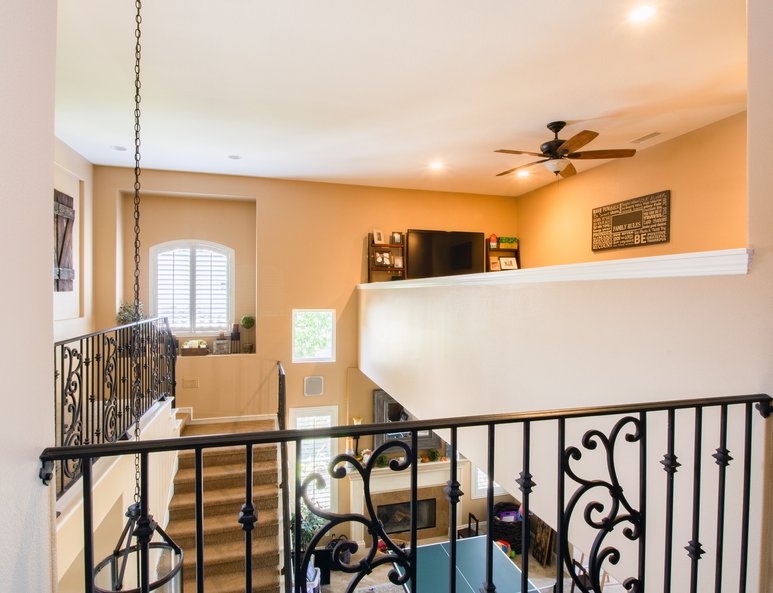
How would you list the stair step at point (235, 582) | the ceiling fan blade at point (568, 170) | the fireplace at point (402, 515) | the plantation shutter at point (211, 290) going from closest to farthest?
the ceiling fan blade at point (568, 170)
the stair step at point (235, 582)
the plantation shutter at point (211, 290)
the fireplace at point (402, 515)

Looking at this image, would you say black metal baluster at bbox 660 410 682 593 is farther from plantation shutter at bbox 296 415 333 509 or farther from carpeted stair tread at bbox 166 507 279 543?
plantation shutter at bbox 296 415 333 509

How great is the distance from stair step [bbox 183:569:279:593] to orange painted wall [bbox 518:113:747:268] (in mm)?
6110

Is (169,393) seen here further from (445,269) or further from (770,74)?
(770,74)

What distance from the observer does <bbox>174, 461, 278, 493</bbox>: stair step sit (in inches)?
214

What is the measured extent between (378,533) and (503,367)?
203cm

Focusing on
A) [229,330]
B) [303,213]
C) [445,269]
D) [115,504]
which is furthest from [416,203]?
[115,504]

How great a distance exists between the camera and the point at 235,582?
477 cm

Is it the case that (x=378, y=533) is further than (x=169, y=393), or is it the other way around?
(x=169, y=393)

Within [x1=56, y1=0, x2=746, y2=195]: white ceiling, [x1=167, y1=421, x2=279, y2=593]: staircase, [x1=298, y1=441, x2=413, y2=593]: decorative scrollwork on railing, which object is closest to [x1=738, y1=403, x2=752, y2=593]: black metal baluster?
[x1=298, y1=441, x2=413, y2=593]: decorative scrollwork on railing

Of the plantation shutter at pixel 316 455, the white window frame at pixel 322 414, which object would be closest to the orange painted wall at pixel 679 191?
the white window frame at pixel 322 414

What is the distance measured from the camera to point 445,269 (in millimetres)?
7629

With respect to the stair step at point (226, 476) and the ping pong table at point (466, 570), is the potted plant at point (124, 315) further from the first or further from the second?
the ping pong table at point (466, 570)

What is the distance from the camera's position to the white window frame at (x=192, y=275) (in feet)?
22.2

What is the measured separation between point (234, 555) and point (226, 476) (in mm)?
948
